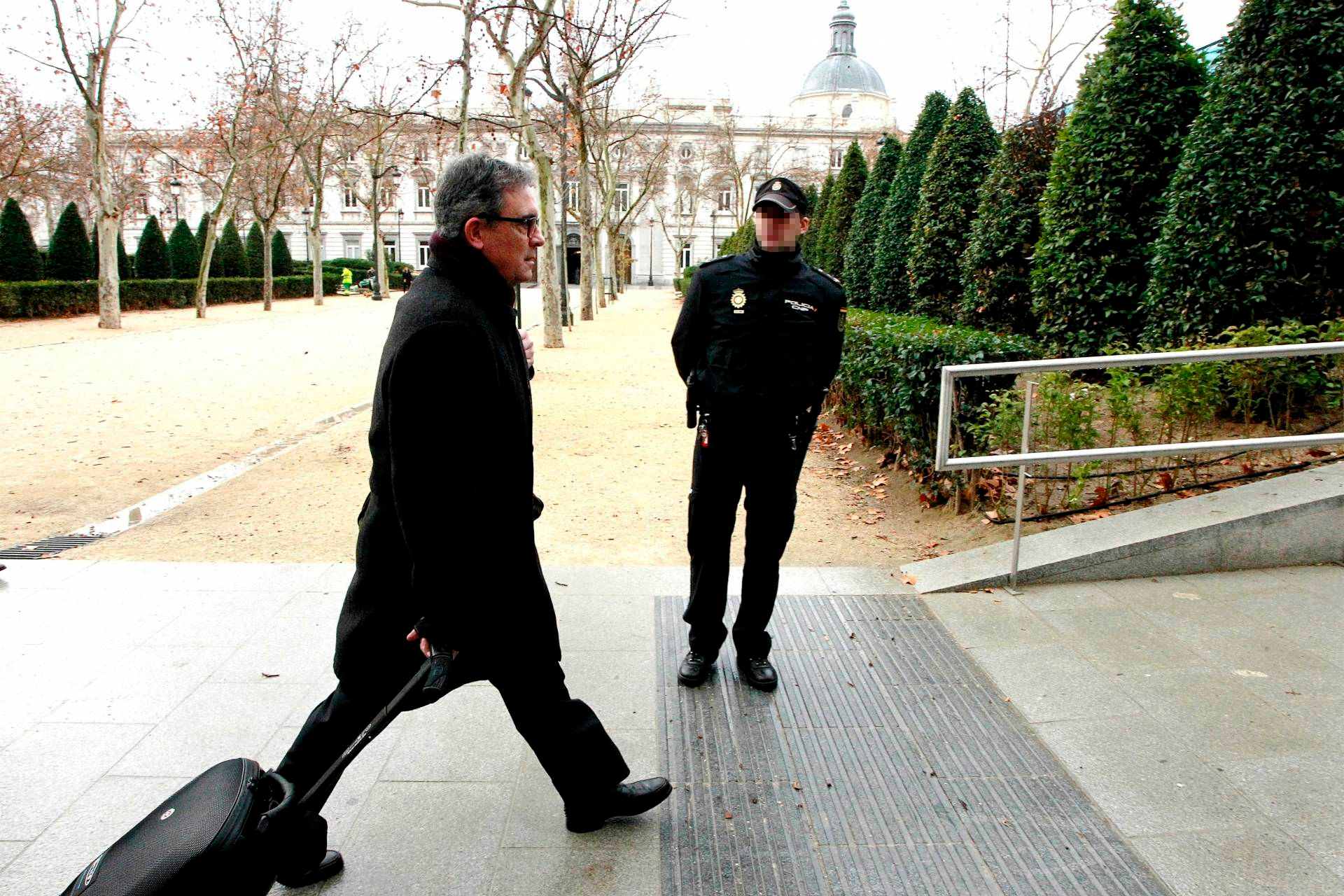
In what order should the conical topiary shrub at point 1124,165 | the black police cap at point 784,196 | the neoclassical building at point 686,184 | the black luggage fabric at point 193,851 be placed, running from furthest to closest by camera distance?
the neoclassical building at point 686,184, the conical topiary shrub at point 1124,165, the black police cap at point 784,196, the black luggage fabric at point 193,851

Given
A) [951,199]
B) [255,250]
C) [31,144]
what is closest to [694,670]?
[951,199]

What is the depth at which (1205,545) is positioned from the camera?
493 cm

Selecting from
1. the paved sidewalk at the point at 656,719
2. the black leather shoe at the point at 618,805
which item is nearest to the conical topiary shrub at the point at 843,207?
the paved sidewalk at the point at 656,719

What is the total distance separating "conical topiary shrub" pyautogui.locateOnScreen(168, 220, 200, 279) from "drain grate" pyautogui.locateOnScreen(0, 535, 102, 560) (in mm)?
38287

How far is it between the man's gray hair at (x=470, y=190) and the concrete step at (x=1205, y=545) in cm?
339

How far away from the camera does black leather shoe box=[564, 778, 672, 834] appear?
291cm

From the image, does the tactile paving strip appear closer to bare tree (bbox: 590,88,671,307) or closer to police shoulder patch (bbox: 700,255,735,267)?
police shoulder patch (bbox: 700,255,735,267)

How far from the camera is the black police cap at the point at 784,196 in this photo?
3.65 meters

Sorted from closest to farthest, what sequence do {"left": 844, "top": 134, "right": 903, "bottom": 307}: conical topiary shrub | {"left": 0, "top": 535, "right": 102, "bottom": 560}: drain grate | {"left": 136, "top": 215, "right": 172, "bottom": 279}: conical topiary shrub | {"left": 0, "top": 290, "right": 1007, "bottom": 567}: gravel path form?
{"left": 0, "top": 535, "right": 102, "bottom": 560}: drain grate
{"left": 0, "top": 290, "right": 1007, "bottom": 567}: gravel path
{"left": 844, "top": 134, "right": 903, "bottom": 307}: conical topiary shrub
{"left": 136, "top": 215, "right": 172, "bottom": 279}: conical topiary shrub

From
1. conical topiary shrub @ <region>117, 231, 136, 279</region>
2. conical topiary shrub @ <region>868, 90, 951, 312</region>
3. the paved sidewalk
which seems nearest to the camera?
the paved sidewalk

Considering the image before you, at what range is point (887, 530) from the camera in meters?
6.57

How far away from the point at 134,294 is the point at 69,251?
2.52 m

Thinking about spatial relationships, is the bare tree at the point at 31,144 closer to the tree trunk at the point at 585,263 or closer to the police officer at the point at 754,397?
the tree trunk at the point at 585,263

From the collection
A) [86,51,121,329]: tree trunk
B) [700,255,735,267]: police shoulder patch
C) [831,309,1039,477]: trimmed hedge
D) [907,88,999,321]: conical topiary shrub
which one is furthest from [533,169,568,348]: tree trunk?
[700,255,735,267]: police shoulder patch
